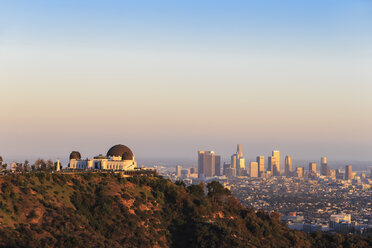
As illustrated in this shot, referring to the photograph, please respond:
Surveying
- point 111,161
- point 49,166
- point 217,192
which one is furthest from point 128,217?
point 111,161

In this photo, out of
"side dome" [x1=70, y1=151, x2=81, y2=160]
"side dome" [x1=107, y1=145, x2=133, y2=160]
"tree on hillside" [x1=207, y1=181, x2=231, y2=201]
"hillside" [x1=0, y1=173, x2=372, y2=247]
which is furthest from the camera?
"side dome" [x1=70, y1=151, x2=81, y2=160]

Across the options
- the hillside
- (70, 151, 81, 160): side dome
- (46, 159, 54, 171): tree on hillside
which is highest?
(70, 151, 81, 160): side dome

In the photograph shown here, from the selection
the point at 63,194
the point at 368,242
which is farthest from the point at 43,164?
the point at 368,242

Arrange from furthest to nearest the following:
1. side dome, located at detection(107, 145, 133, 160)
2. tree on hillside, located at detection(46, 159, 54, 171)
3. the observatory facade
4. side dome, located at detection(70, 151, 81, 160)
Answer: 1. side dome, located at detection(70, 151, 81, 160)
2. side dome, located at detection(107, 145, 133, 160)
3. the observatory facade
4. tree on hillside, located at detection(46, 159, 54, 171)

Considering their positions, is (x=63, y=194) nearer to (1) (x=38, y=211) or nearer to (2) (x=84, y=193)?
(2) (x=84, y=193)

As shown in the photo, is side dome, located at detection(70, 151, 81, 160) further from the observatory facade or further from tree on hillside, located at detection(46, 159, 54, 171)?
tree on hillside, located at detection(46, 159, 54, 171)

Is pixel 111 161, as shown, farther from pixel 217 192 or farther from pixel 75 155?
pixel 217 192

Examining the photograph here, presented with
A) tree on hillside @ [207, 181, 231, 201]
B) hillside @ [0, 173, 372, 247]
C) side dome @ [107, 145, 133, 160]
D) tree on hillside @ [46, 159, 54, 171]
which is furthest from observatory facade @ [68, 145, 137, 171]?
tree on hillside @ [207, 181, 231, 201]

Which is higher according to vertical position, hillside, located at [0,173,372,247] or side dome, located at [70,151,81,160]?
side dome, located at [70,151,81,160]

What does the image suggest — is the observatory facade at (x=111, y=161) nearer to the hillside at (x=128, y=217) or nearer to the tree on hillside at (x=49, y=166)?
the tree on hillside at (x=49, y=166)
